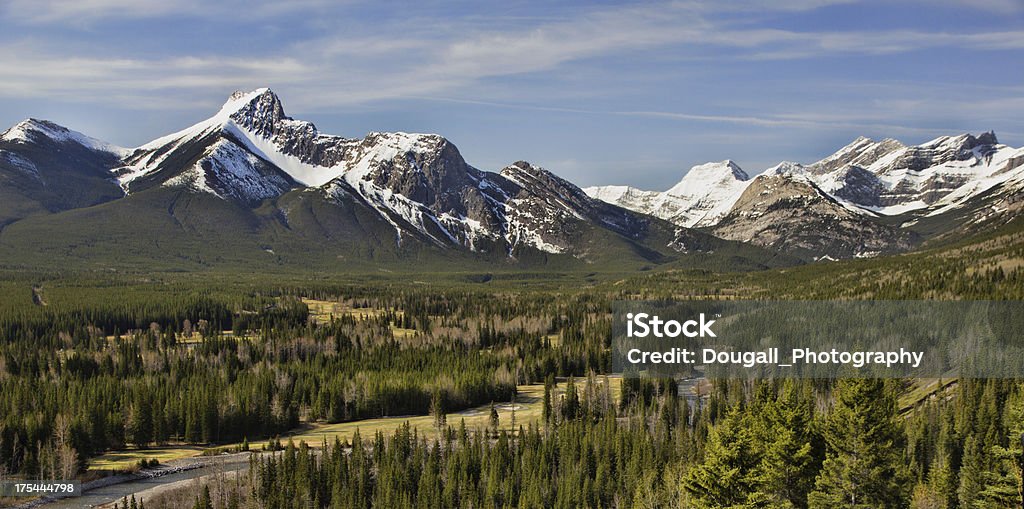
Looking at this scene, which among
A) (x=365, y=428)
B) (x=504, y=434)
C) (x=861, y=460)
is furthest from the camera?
(x=365, y=428)

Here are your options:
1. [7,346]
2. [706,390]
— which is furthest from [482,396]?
[7,346]

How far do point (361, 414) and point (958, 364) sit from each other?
111 metres

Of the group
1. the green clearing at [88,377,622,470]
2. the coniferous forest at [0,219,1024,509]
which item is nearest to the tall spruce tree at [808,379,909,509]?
the coniferous forest at [0,219,1024,509]

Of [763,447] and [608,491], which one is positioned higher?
[763,447]

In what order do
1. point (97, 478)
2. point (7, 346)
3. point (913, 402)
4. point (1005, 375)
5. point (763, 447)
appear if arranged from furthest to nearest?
point (7, 346)
point (913, 402)
point (1005, 375)
point (97, 478)
point (763, 447)

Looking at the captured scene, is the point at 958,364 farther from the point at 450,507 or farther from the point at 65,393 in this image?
the point at 65,393

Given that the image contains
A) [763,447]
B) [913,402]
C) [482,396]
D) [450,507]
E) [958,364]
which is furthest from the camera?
[482,396]

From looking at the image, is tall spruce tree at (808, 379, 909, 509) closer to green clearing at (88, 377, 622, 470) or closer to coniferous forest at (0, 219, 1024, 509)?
coniferous forest at (0, 219, 1024, 509)

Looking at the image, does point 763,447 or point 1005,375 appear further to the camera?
point 1005,375

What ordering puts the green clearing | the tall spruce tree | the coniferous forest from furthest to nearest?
1. the green clearing
2. the coniferous forest
3. the tall spruce tree

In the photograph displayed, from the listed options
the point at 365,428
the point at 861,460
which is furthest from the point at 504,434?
the point at 861,460

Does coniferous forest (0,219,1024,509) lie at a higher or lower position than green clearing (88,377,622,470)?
higher

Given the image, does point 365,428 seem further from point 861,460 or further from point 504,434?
point 861,460

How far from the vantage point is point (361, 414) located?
538 feet
